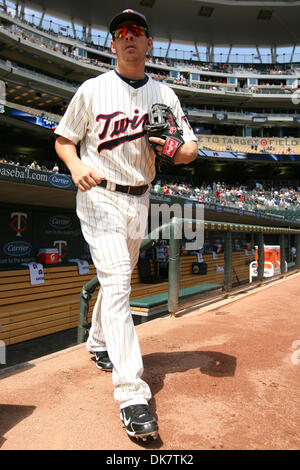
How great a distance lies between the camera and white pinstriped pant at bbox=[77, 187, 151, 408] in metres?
1.54

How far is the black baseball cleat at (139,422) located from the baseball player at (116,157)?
0.27 metres

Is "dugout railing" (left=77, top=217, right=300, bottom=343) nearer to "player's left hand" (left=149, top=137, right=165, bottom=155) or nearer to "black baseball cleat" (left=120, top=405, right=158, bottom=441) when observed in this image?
"player's left hand" (left=149, top=137, right=165, bottom=155)

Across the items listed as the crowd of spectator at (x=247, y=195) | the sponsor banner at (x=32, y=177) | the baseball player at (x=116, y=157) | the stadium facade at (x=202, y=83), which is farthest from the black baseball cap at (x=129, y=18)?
the stadium facade at (x=202, y=83)

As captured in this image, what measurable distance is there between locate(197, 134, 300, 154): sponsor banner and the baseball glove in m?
33.6

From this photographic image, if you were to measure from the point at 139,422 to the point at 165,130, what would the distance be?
135 cm

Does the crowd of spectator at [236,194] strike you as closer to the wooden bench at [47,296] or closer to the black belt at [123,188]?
the wooden bench at [47,296]

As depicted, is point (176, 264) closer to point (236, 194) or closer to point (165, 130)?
point (165, 130)

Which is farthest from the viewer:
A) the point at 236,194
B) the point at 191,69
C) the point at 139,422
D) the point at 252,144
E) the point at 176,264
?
the point at 191,69

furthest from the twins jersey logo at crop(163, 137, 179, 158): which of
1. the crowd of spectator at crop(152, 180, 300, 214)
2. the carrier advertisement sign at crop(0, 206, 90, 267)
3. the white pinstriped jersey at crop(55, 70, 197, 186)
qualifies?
the crowd of spectator at crop(152, 180, 300, 214)

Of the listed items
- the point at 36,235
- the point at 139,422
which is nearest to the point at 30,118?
the point at 36,235

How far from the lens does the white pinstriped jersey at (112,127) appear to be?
1.85m

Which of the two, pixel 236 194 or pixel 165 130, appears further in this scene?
pixel 236 194

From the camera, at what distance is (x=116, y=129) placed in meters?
1.85
